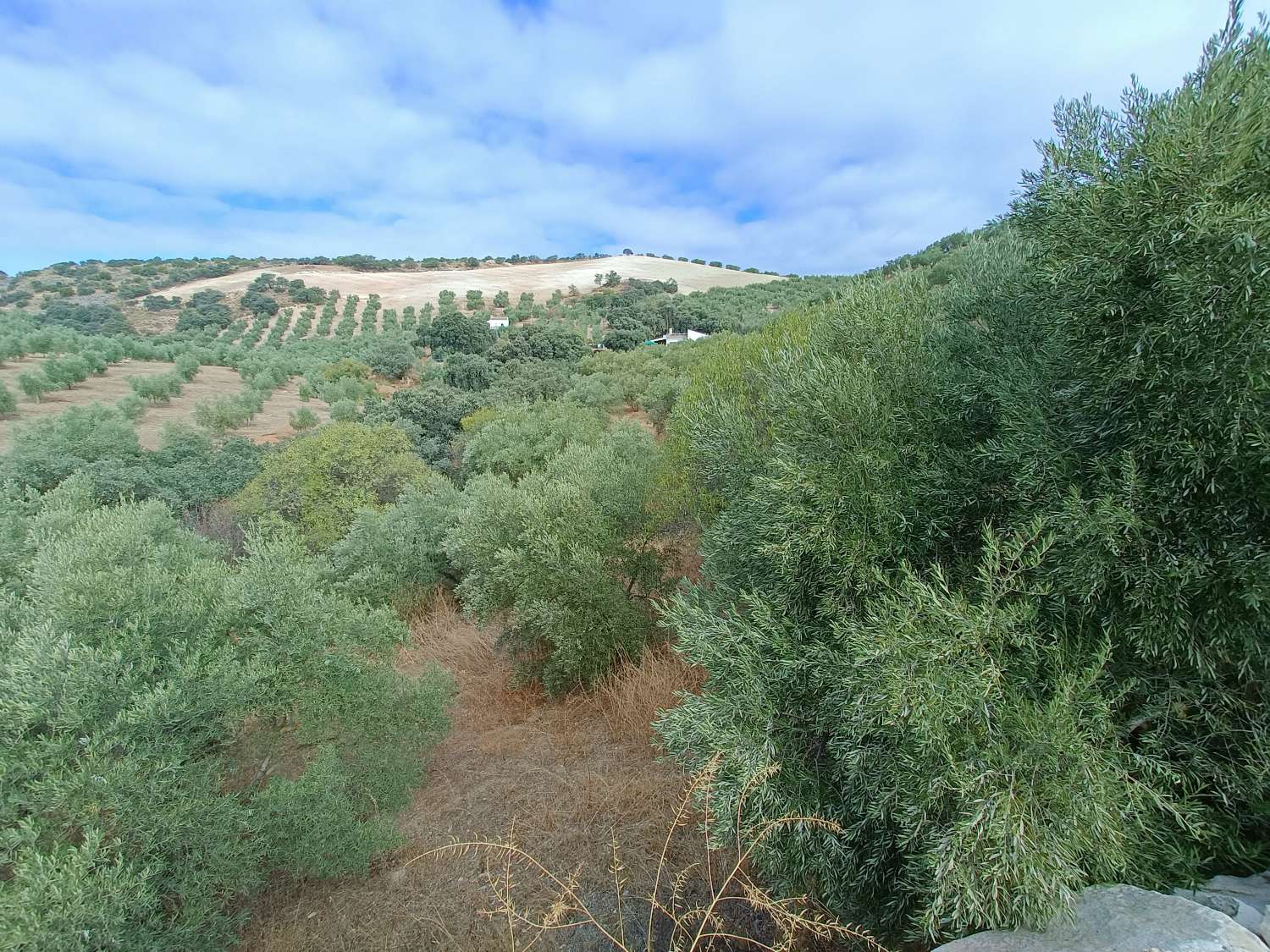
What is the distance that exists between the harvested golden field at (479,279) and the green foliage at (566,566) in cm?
5282

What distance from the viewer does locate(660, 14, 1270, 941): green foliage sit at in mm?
2500

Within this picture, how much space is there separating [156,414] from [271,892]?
26097 mm

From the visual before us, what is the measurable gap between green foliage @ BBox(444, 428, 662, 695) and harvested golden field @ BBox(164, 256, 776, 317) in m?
52.8

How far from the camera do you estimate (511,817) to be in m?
5.66

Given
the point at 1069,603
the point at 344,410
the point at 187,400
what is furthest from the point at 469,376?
the point at 1069,603

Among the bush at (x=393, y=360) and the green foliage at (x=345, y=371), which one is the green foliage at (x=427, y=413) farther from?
the bush at (x=393, y=360)

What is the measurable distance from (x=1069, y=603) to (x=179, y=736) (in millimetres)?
5978

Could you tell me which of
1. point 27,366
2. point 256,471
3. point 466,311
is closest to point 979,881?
point 256,471

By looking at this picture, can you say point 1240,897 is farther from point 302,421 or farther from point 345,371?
point 345,371

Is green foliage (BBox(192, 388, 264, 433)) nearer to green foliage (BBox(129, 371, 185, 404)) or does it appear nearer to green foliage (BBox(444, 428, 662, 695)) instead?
green foliage (BBox(129, 371, 185, 404))

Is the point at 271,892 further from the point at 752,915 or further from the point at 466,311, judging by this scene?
the point at 466,311

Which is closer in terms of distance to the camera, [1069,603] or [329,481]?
[1069,603]

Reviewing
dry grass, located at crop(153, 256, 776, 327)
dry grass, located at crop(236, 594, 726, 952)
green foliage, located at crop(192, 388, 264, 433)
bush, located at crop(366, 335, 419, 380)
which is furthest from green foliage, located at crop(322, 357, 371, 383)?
dry grass, located at crop(236, 594, 726, 952)

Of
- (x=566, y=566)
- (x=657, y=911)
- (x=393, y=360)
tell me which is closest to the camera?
(x=657, y=911)
